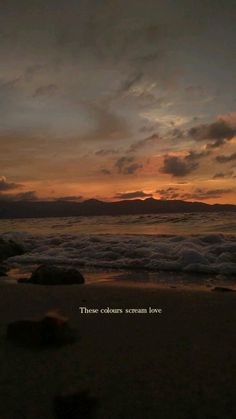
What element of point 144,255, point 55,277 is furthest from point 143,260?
point 55,277

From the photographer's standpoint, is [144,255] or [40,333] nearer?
[40,333]

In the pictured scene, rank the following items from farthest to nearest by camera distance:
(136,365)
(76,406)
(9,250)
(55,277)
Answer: (9,250)
(55,277)
(136,365)
(76,406)

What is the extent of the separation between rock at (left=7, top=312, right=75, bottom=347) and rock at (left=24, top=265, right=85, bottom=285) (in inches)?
112

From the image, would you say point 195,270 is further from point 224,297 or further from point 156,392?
point 156,392

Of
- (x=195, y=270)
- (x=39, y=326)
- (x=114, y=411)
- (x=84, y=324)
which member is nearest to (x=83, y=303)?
(x=84, y=324)

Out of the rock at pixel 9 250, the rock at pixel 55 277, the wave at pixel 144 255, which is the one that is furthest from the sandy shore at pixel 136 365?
the rock at pixel 9 250

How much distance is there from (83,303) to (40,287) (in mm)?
1260

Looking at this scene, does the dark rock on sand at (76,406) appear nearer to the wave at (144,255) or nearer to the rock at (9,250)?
the wave at (144,255)

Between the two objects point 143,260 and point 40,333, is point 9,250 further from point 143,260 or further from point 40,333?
point 40,333

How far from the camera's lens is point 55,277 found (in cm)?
632

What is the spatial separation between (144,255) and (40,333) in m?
6.53

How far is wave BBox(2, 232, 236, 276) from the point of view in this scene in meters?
8.23

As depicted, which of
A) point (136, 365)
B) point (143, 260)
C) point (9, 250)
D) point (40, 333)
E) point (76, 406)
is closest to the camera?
point (76, 406)

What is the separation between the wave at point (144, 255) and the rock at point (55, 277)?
8.07 ft
